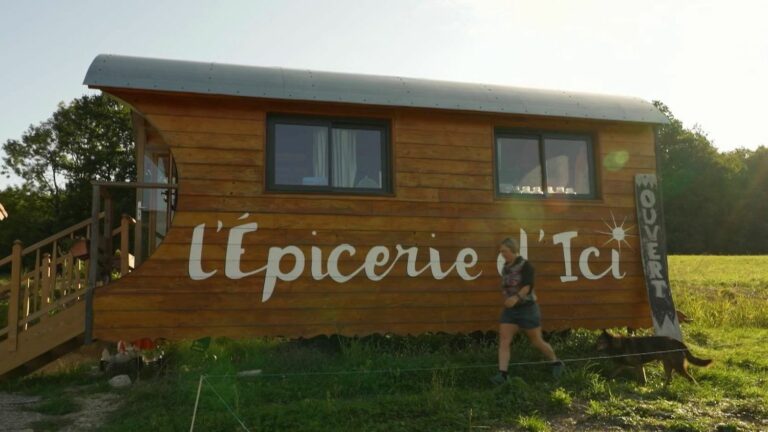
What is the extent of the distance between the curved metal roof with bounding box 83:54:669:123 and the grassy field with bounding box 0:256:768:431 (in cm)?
316

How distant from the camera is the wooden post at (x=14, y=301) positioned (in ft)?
22.2

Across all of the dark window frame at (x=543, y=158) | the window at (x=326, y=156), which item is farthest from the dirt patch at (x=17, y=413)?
the dark window frame at (x=543, y=158)

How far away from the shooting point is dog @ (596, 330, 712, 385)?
664 cm

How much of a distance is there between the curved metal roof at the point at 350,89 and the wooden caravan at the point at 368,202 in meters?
0.03

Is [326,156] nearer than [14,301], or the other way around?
[14,301]

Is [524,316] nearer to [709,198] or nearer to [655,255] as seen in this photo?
[655,255]

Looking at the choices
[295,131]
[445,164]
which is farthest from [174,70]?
[445,164]

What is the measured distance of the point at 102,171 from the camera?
36562mm

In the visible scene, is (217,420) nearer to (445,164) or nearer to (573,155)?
(445,164)

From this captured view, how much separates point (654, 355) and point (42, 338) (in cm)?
700

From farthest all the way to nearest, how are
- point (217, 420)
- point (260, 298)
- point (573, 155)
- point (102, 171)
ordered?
point (102, 171) < point (573, 155) < point (260, 298) < point (217, 420)

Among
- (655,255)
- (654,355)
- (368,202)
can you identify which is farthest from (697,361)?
(368,202)

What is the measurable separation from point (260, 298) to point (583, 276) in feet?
14.6

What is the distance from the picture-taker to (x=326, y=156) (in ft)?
24.9
